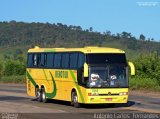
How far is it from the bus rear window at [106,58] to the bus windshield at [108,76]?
285 millimetres

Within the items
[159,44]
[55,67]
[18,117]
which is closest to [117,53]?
[55,67]

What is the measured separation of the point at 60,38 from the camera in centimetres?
13662

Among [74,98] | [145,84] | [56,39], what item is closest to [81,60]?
[74,98]

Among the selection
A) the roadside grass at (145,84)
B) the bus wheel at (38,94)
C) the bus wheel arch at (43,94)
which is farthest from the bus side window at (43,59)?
the roadside grass at (145,84)

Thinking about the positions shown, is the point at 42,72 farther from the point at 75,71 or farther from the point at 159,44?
the point at 159,44

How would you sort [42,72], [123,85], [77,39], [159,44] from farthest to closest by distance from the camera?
[77,39] < [159,44] < [42,72] < [123,85]

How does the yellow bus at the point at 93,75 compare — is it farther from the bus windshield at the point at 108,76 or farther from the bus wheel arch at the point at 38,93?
the bus wheel arch at the point at 38,93

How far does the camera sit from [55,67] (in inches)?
1199

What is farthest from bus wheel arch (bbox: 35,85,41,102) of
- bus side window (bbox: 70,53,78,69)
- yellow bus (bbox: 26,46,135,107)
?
bus side window (bbox: 70,53,78,69)

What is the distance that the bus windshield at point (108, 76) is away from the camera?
88.1ft

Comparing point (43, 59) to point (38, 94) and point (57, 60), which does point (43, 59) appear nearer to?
point (57, 60)

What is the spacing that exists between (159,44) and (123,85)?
100267 millimetres

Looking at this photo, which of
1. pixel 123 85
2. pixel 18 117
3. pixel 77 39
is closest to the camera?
pixel 18 117

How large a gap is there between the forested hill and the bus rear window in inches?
3715
